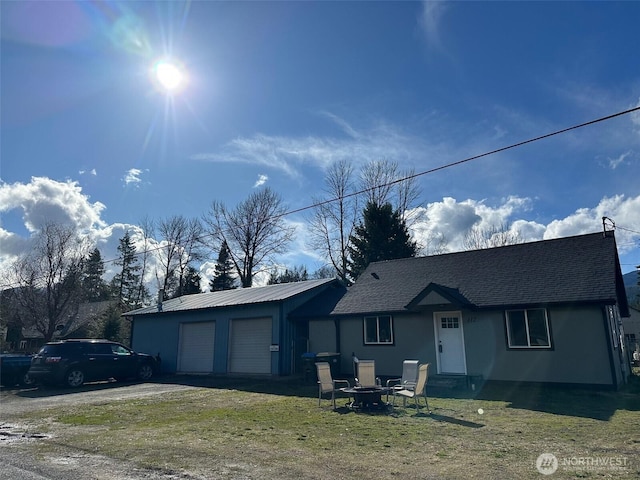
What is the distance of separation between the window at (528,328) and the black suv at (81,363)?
1411 cm

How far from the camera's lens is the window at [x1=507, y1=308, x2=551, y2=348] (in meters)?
12.6

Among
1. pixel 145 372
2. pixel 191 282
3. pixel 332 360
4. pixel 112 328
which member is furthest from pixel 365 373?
pixel 191 282

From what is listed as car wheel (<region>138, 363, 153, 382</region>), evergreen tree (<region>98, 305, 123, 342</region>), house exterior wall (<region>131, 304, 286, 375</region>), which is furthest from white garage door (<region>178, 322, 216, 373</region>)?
evergreen tree (<region>98, 305, 123, 342</region>)

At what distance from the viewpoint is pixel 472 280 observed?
1517cm

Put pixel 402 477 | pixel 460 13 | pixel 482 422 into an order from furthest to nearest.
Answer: pixel 460 13
pixel 482 422
pixel 402 477

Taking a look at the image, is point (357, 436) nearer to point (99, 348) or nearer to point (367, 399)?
point (367, 399)

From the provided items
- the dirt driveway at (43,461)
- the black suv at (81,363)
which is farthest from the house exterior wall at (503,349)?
the dirt driveway at (43,461)

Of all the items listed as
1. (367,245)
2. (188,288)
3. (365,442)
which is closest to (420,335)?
(365,442)

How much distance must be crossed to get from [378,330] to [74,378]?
10963 mm

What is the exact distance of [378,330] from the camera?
15.8 m

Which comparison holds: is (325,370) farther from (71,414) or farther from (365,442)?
(71,414)

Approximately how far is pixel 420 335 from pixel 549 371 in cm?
404

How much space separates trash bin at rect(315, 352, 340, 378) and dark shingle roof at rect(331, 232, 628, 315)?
5.25ft

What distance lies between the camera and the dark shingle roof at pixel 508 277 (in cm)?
1259
